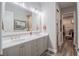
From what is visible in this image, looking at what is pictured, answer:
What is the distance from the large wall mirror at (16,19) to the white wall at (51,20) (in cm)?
51

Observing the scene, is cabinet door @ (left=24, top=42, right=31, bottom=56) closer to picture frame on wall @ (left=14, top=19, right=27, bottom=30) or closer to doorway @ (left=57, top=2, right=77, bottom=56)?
picture frame on wall @ (left=14, top=19, right=27, bottom=30)

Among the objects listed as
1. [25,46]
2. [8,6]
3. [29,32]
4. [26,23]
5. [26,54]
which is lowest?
[26,54]

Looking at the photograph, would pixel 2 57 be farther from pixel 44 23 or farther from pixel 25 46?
pixel 44 23

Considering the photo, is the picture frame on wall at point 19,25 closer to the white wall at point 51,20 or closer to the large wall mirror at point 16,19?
the large wall mirror at point 16,19

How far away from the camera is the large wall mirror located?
Result: 2480 millimetres

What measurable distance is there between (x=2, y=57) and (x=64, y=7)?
7.07 ft

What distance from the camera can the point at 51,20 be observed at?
3.54 meters

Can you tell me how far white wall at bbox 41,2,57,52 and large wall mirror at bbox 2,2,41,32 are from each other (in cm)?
51

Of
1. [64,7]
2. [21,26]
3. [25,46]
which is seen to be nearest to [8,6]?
[21,26]

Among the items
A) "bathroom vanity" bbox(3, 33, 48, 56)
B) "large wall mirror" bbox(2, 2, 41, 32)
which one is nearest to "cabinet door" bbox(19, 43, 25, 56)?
"bathroom vanity" bbox(3, 33, 48, 56)

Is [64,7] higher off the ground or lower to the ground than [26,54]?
higher

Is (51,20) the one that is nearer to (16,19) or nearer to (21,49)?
(16,19)

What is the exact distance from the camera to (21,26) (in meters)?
3.00

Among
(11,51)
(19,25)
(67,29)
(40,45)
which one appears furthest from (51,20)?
(11,51)
